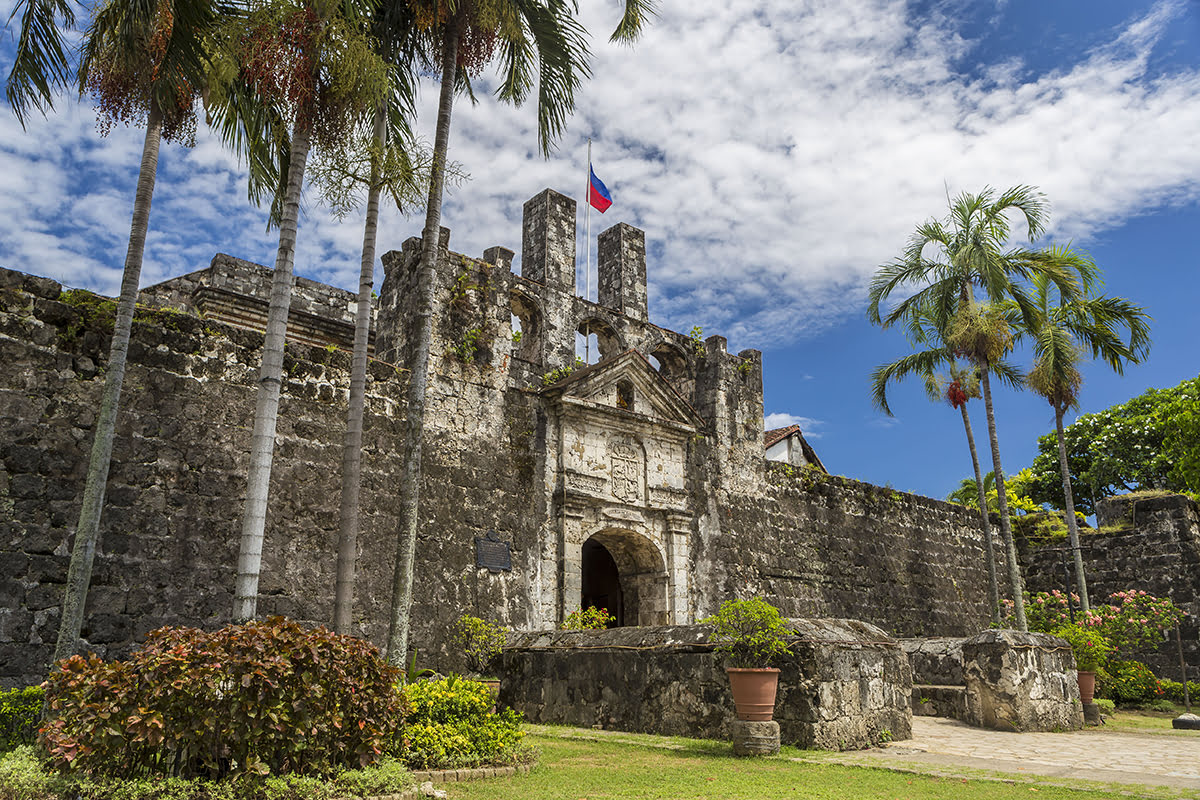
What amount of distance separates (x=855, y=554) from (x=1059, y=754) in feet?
31.4

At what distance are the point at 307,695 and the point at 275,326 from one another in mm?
3788

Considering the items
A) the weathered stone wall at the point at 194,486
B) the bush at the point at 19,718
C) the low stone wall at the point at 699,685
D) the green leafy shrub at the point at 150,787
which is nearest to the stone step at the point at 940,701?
the low stone wall at the point at 699,685

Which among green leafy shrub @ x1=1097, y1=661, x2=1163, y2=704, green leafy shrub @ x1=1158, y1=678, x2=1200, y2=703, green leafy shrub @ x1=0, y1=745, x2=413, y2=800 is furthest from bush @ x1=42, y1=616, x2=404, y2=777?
green leafy shrub @ x1=1158, y1=678, x2=1200, y2=703

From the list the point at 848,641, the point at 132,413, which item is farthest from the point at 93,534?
the point at 848,641

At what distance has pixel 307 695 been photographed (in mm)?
4969

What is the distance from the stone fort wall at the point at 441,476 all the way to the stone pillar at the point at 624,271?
0.04 meters

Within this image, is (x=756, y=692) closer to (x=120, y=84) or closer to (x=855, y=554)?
(x=120, y=84)

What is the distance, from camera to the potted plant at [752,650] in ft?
23.6

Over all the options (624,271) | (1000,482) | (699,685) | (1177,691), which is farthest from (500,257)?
(1177,691)

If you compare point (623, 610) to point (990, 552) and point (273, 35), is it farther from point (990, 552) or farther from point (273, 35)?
point (273, 35)

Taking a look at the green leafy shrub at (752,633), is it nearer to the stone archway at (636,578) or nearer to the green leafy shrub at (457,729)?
the green leafy shrub at (457,729)

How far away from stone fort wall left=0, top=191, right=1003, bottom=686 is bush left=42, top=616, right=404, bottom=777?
3894mm

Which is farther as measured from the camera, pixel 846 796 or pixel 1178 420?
pixel 1178 420

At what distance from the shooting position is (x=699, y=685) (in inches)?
327
